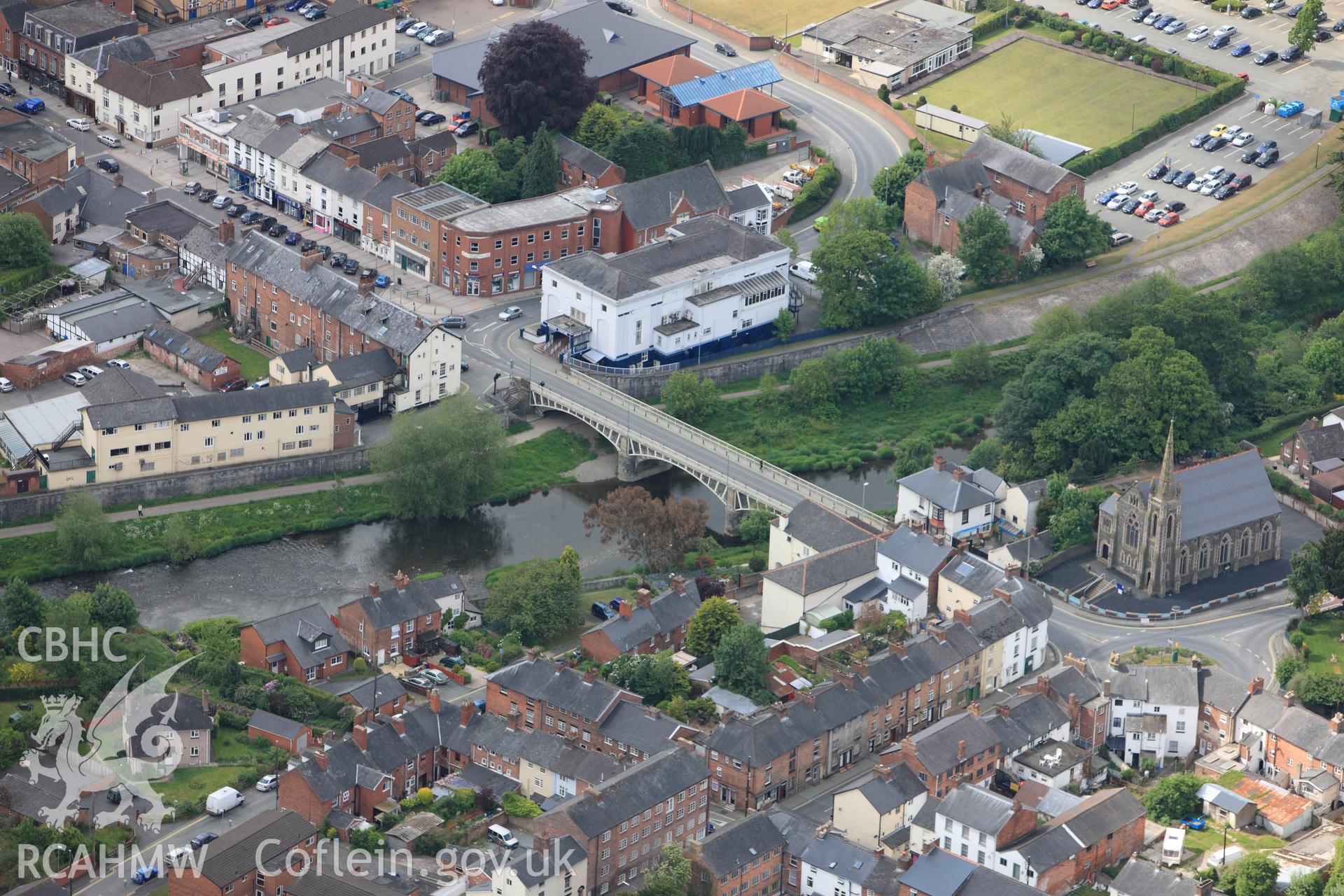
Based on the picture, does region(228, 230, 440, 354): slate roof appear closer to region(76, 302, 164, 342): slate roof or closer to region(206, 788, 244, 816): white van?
region(76, 302, 164, 342): slate roof

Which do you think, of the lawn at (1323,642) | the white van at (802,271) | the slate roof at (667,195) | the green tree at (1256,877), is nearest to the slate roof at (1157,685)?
the lawn at (1323,642)

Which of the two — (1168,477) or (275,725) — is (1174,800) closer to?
(1168,477)

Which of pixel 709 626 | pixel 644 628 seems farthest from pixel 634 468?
pixel 709 626

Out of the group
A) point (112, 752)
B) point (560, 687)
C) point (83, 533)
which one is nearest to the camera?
point (112, 752)

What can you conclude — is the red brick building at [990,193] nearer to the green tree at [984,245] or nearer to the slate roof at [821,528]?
the green tree at [984,245]

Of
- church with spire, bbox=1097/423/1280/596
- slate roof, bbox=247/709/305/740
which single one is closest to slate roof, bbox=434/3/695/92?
church with spire, bbox=1097/423/1280/596

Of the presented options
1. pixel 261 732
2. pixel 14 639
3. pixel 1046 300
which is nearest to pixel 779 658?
pixel 261 732
